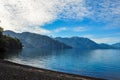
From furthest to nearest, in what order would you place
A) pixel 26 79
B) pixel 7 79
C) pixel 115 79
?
pixel 115 79, pixel 26 79, pixel 7 79

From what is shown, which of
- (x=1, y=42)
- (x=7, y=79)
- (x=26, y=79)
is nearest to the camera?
(x=7, y=79)

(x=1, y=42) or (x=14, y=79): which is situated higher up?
(x=1, y=42)

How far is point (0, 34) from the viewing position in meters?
122

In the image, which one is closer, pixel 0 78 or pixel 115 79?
pixel 0 78

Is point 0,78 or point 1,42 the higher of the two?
point 1,42

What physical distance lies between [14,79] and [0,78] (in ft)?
6.01

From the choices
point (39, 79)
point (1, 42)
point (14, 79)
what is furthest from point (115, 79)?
point (1, 42)

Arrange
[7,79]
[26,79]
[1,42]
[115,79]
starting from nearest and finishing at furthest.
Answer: [7,79], [26,79], [115,79], [1,42]

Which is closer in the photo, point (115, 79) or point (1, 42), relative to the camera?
point (115, 79)

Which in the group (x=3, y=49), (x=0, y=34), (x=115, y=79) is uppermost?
(x=0, y=34)

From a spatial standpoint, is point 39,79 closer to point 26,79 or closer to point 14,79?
point 26,79

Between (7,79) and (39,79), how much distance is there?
5198 millimetres

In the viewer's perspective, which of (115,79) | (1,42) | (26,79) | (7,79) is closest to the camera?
(7,79)

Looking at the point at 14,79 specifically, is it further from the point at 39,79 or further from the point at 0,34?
the point at 0,34
